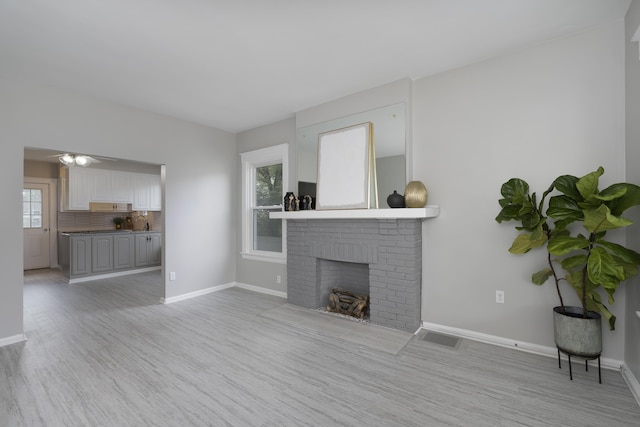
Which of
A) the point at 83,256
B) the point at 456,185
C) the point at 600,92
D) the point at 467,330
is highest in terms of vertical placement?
the point at 600,92

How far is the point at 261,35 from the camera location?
7.59 feet

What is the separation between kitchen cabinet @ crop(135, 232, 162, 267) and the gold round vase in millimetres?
6102

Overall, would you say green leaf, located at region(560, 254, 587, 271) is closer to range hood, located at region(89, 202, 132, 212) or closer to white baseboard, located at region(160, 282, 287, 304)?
white baseboard, located at region(160, 282, 287, 304)

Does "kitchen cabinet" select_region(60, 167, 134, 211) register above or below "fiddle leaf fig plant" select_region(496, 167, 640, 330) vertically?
above

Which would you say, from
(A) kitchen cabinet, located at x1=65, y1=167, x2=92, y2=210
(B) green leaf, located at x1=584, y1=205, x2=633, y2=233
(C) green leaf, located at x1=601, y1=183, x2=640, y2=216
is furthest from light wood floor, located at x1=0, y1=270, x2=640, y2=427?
(A) kitchen cabinet, located at x1=65, y1=167, x2=92, y2=210

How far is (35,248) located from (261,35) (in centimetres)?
753

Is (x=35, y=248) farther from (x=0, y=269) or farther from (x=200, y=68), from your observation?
(x=200, y=68)

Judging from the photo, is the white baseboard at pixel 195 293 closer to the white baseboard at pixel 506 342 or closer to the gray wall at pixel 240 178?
the gray wall at pixel 240 178

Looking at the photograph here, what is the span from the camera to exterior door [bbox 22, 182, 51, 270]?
20.7 ft

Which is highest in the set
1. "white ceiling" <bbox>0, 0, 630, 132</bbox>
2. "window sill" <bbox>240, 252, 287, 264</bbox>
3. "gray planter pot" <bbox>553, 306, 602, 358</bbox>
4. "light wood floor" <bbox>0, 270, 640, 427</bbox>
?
"white ceiling" <bbox>0, 0, 630, 132</bbox>

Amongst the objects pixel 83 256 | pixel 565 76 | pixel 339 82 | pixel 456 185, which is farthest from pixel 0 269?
pixel 565 76

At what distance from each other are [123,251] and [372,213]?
5.75 m

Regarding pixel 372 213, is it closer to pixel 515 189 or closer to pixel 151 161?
pixel 515 189

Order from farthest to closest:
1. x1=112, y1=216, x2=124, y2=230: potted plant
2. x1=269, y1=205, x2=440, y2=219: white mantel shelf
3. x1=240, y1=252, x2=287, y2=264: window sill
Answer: x1=112, y1=216, x2=124, y2=230: potted plant < x1=240, y1=252, x2=287, y2=264: window sill < x1=269, y1=205, x2=440, y2=219: white mantel shelf
